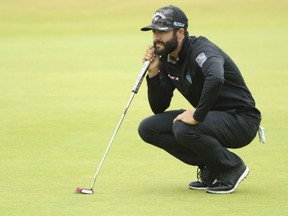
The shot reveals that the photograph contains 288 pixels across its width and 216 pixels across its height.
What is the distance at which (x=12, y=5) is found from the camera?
30047 mm

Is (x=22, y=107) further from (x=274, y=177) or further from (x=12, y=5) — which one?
(x=12, y=5)

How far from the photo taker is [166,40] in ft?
21.3

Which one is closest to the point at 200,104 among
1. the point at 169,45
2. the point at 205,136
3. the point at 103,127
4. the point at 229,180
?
the point at 205,136

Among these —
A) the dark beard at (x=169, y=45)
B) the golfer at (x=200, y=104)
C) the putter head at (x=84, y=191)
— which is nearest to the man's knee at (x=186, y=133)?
the golfer at (x=200, y=104)

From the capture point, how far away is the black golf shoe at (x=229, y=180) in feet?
21.7

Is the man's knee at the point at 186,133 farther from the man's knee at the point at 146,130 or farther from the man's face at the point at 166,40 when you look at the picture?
the man's face at the point at 166,40

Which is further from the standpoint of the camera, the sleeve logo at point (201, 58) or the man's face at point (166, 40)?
the man's face at point (166, 40)

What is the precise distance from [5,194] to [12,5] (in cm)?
2401

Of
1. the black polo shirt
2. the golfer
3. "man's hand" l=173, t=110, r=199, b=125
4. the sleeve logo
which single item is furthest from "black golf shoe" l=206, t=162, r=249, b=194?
the sleeve logo

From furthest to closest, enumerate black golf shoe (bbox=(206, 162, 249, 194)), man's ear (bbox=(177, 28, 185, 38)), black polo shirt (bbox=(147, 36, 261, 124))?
1. black golf shoe (bbox=(206, 162, 249, 194))
2. man's ear (bbox=(177, 28, 185, 38))
3. black polo shirt (bbox=(147, 36, 261, 124))

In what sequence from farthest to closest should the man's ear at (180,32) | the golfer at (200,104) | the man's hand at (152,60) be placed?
the man's hand at (152,60) < the man's ear at (180,32) < the golfer at (200,104)

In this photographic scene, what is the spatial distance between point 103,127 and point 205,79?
158 inches

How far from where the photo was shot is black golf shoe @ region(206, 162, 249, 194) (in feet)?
21.7

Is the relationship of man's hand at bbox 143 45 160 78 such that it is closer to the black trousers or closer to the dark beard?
the dark beard
